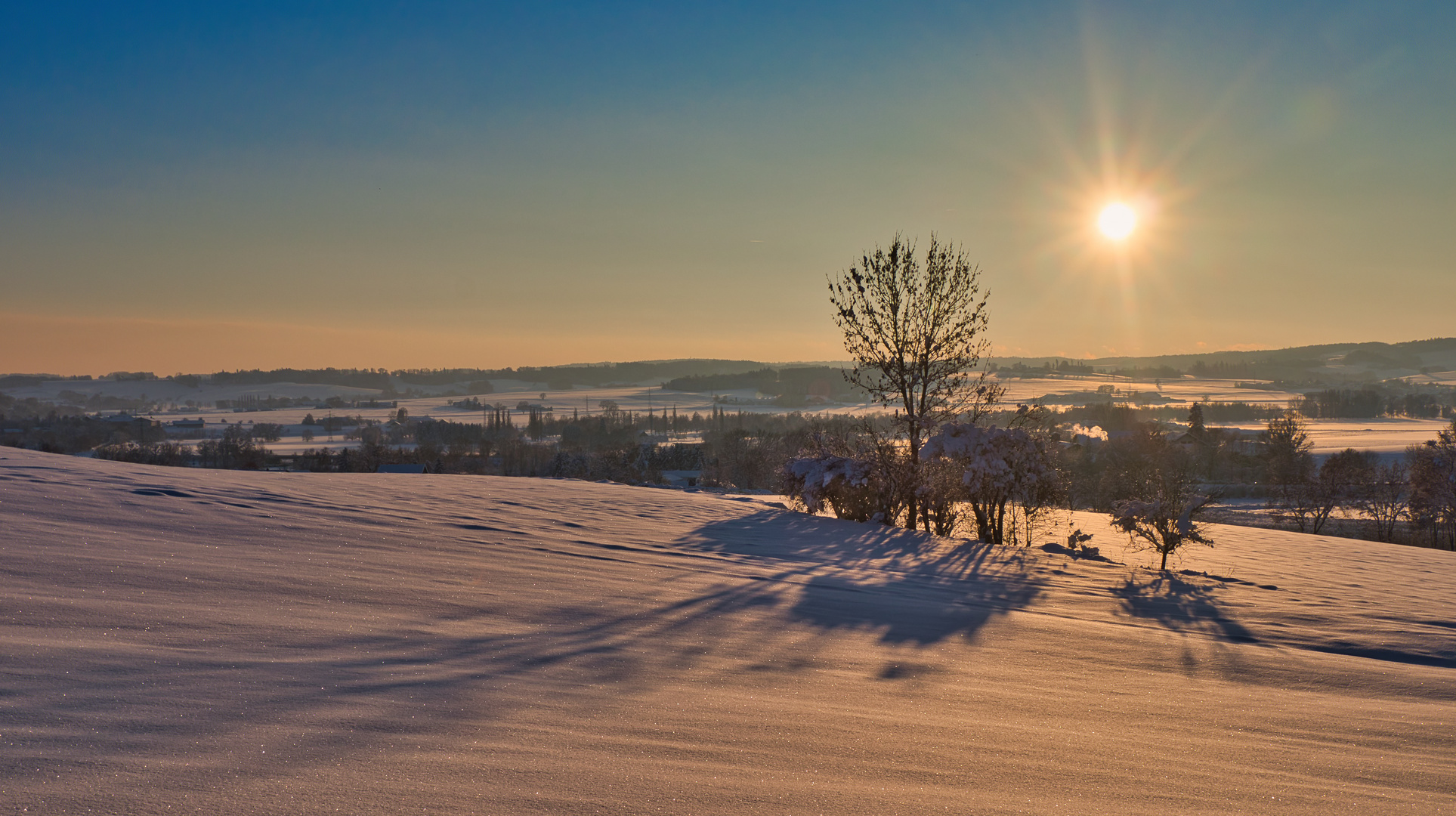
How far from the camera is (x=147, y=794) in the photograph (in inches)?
79.0

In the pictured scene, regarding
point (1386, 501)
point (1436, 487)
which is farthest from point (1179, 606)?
point (1386, 501)

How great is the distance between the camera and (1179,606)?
Result: 26.6 feet

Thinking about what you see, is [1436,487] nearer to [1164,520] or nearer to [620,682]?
[1164,520]

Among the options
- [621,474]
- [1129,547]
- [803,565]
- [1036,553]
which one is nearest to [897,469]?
[1036,553]

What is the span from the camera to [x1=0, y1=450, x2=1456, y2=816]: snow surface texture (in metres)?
2.40

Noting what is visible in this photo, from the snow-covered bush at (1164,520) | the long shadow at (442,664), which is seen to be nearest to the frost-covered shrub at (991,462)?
the snow-covered bush at (1164,520)

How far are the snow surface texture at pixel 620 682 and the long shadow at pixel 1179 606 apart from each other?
3.4 inches

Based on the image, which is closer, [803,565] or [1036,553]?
[803,565]

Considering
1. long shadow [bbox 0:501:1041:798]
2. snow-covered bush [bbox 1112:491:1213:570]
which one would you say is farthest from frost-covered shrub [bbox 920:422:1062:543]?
long shadow [bbox 0:501:1041:798]

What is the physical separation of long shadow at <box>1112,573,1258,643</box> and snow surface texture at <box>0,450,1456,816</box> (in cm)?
9

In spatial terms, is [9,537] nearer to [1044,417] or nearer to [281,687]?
[281,687]

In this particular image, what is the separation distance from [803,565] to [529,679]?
5.83 meters

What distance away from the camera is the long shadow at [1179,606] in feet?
22.5

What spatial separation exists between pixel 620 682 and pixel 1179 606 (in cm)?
704
